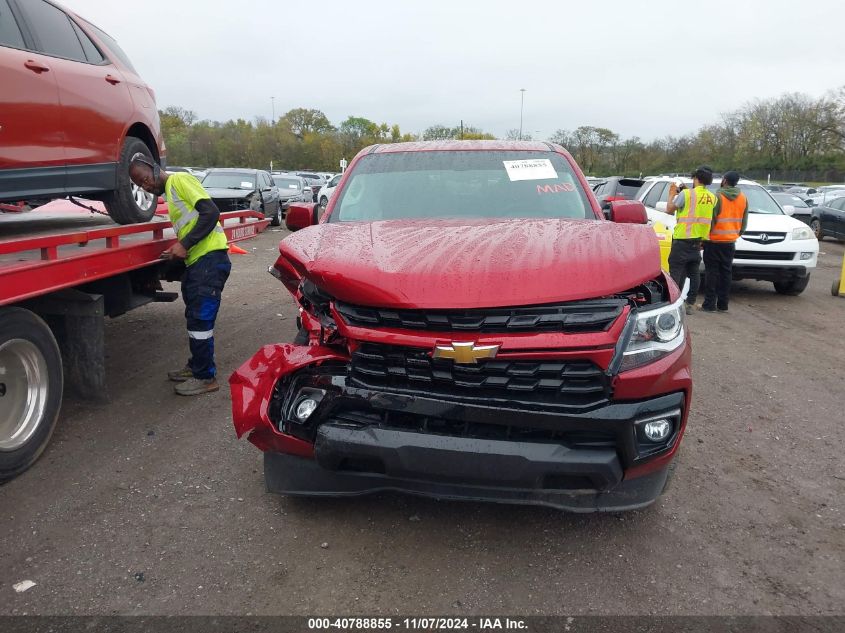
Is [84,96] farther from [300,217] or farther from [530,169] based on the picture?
[530,169]

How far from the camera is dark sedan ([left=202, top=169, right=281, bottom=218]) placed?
630 inches

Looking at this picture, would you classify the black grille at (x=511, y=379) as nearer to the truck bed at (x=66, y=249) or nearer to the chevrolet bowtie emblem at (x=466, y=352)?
the chevrolet bowtie emblem at (x=466, y=352)

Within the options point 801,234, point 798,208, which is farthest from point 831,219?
point 801,234

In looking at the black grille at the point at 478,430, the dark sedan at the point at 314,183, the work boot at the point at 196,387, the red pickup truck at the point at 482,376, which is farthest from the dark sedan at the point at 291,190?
the black grille at the point at 478,430

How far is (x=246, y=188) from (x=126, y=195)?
12241mm

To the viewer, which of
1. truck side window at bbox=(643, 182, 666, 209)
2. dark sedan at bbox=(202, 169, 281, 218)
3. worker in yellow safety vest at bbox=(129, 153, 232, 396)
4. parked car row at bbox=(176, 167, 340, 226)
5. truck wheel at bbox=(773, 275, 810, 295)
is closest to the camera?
worker in yellow safety vest at bbox=(129, 153, 232, 396)

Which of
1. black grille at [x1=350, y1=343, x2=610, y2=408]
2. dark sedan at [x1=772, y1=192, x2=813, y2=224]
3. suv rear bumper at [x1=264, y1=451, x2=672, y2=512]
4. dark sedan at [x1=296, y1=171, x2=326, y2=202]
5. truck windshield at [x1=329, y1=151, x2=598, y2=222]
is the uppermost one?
truck windshield at [x1=329, y1=151, x2=598, y2=222]

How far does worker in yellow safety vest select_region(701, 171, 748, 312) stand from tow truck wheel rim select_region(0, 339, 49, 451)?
25.1ft

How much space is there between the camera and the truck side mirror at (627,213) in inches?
156

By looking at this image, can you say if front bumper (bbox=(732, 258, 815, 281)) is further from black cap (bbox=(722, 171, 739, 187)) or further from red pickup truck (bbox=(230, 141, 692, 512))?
red pickup truck (bbox=(230, 141, 692, 512))

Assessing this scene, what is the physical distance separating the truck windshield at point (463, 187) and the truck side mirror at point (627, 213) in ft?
0.58

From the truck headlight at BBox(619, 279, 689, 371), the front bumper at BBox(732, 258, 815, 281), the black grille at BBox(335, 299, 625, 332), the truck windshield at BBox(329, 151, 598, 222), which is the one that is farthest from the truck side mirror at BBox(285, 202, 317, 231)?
the front bumper at BBox(732, 258, 815, 281)

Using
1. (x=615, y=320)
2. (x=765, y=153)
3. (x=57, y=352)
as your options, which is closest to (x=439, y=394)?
(x=615, y=320)

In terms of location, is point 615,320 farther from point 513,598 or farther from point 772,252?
point 772,252
